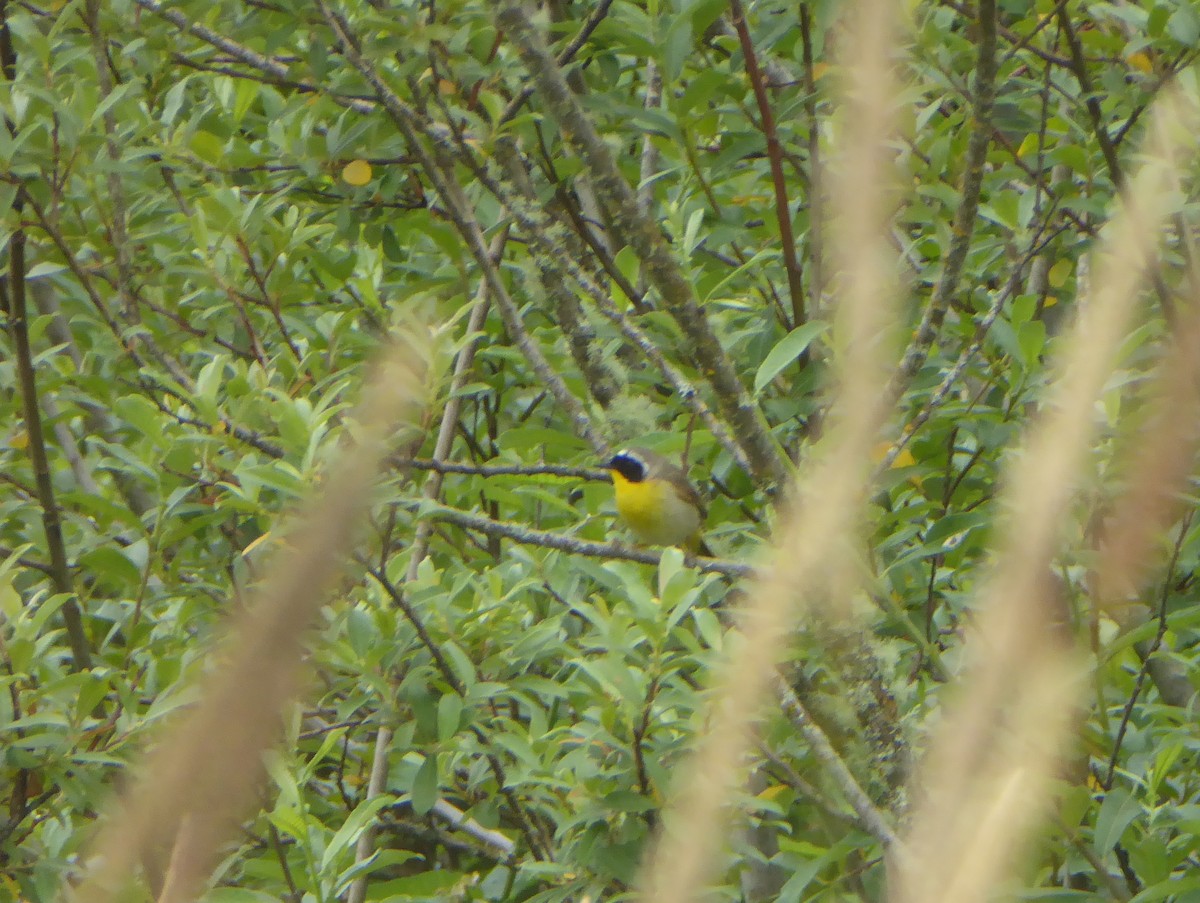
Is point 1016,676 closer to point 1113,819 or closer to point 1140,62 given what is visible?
point 1113,819

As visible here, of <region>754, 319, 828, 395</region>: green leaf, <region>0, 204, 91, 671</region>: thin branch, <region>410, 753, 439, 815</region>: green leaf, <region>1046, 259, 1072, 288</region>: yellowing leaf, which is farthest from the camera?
<region>1046, 259, 1072, 288</region>: yellowing leaf

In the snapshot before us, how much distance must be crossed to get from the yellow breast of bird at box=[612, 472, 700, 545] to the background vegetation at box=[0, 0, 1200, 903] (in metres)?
0.51

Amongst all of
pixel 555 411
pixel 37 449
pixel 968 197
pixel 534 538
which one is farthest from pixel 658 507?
pixel 968 197

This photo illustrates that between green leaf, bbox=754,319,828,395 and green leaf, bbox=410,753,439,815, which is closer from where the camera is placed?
green leaf, bbox=754,319,828,395

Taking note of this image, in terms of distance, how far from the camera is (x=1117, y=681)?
3.14 metres

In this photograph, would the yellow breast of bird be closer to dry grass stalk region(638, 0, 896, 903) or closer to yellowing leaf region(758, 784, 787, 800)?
yellowing leaf region(758, 784, 787, 800)

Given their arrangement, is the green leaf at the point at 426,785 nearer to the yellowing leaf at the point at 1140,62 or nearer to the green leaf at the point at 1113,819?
the green leaf at the point at 1113,819

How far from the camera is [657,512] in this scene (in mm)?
4754

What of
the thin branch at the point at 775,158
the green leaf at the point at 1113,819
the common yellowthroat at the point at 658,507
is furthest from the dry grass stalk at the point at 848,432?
the common yellowthroat at the point at 658,507

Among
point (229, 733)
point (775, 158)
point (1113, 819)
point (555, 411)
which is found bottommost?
point (1113, 819)

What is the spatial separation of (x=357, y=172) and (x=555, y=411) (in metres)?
0.95

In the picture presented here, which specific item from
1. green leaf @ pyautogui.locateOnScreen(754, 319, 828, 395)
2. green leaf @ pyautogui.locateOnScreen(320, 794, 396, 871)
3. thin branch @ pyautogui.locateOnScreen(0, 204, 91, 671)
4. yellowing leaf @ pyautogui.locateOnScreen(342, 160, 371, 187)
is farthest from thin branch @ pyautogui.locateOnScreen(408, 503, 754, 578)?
yellowing leaf @ pyautogui.locateOnScreen(342, 160, 371, 187)

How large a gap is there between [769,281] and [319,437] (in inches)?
52.7

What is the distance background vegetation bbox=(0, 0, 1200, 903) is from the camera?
236 centimetres
